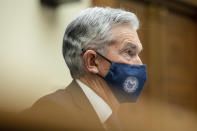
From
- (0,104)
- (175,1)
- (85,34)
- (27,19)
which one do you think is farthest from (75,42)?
(175,1)

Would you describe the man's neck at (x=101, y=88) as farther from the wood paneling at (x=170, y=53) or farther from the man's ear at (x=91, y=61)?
the wood paneling at (x=170, y=53)

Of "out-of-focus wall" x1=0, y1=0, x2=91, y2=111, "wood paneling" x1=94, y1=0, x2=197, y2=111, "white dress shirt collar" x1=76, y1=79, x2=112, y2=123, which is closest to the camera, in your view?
Answer: "out-of-focus wall" x1=0, y1=0, x2=91, y2=111

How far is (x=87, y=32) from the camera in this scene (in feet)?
2.62

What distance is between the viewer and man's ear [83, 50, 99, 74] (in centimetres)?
82

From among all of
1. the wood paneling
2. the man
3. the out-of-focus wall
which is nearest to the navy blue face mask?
the man

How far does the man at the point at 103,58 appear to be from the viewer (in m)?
0.79

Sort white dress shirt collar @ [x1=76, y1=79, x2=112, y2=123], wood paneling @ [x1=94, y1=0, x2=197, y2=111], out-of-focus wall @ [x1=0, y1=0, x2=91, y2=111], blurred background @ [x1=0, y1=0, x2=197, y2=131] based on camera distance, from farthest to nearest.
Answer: wood paneling @ [x1=94, y1=0, x2=197, y2=111] < white dress shirt collar @ [x1=76, y1=79, x2=112, y2=123] < out-of-focus wall @ [x1=0, y1=0, x2=91, y2=111] < blurred background @ [x1=0, y1=0, x2=197, y2=131]

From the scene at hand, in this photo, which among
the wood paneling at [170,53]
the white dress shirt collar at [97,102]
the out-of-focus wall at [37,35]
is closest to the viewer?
the out-of-focus wall at [37,35]

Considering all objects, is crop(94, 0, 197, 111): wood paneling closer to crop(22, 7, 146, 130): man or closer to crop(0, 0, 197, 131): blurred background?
crop(0, 0, 197, 131): blurred background

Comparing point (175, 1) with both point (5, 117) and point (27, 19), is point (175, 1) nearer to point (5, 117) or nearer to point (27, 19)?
point (27, 19)

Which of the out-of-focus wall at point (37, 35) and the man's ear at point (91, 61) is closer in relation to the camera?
the out-of-focus wall at point (37, 35)

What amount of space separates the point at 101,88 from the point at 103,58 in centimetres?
7

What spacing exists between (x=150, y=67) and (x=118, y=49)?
4.20 feet

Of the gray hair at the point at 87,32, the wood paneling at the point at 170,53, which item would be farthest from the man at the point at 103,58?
the wood paneling at the point at 170,53
